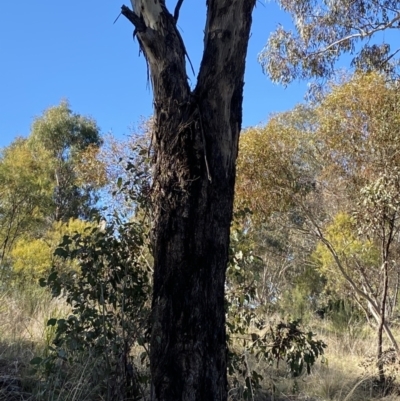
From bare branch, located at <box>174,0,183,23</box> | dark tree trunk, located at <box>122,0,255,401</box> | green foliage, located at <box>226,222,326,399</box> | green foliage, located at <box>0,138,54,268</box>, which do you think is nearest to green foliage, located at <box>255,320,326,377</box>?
green foliage, located at <box>226,222,326,399</box>

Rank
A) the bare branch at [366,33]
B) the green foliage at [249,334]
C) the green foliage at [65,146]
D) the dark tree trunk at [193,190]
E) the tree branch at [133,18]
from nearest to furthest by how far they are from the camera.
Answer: the dark tree trunk at [193,190], the tree branch at [133,18], the green foliage at [249,334], the bare branch at [366,33], the green foliage at [65,146]

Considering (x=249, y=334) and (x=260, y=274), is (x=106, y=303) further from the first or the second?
(x=260, y=274)

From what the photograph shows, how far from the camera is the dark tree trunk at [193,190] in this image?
3135 millimetres

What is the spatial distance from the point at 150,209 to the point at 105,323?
0.72 m

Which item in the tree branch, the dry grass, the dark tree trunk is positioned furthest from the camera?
the dry grass

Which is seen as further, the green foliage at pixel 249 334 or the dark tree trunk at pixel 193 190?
the green foliage at pixel 249 334

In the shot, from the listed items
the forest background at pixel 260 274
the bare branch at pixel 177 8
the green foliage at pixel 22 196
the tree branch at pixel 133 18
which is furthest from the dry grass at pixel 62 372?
the green foliage at pixel 22 196

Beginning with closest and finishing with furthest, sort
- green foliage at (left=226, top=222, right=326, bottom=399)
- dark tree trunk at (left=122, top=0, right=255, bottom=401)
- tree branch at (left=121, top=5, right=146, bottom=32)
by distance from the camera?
1. dark tree trunk at (left=122, top=0, right=255, bottom=401)
2. tree branch at (left=121, top=5, right=146, bottom=32)
3. green foliage at (left=226, top=222, right=326, bottom=399)

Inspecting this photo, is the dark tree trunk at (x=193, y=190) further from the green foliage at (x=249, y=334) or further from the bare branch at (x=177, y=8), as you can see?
the green foliage at (x=249, y=334)

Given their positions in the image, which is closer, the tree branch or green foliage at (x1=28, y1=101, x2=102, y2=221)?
the tree branch

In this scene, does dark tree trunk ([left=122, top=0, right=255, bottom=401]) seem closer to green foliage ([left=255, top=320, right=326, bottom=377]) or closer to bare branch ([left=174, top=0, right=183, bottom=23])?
bare branch ([left=174, top=0, right=183, bottom=23])

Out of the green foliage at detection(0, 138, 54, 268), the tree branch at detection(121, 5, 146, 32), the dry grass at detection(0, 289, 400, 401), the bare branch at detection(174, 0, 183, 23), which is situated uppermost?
the green foliage at detection(0, 138, 54, 268)

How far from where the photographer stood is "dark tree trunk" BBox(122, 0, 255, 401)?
3.13 metres

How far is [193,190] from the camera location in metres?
3.28
